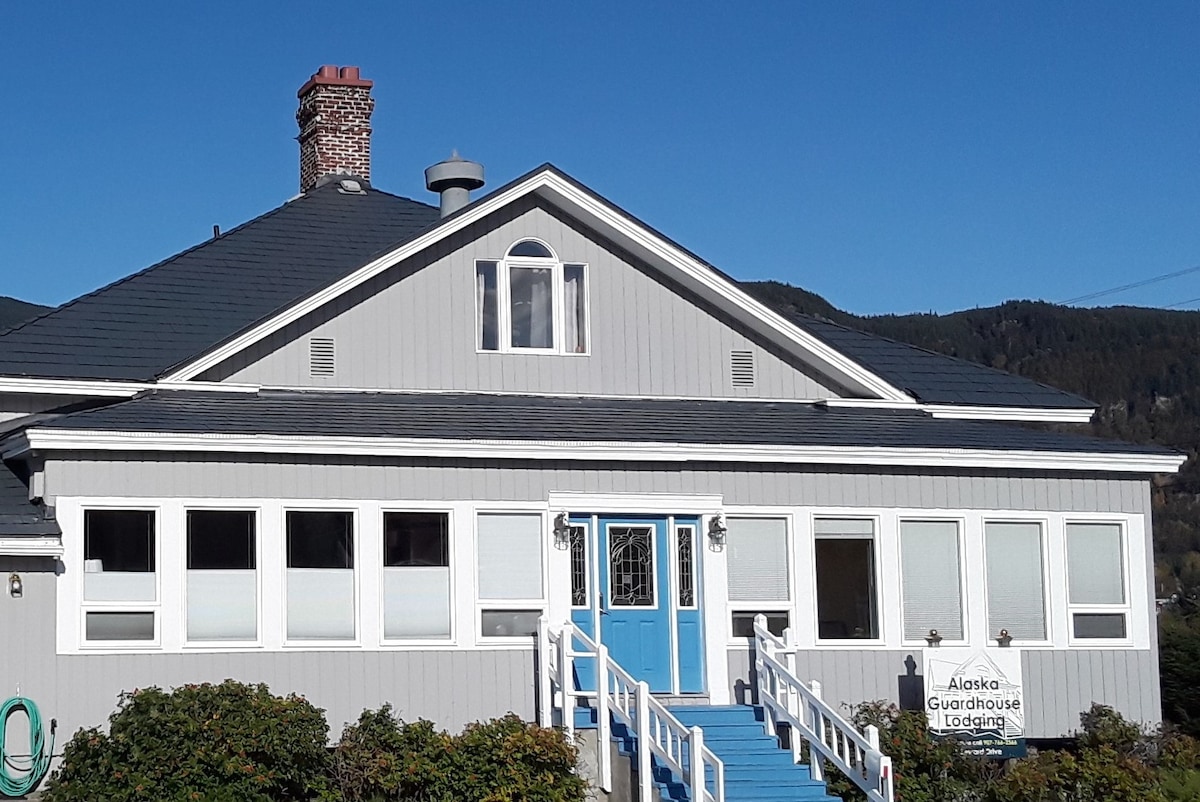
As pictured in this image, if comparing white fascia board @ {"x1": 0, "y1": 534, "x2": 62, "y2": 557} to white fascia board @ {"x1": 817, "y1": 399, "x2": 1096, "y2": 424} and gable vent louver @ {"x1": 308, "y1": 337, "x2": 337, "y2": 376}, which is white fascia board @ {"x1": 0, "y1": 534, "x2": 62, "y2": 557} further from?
white fascia board @ {"x1": 817, "y1": 399, "x2": 1096, "y2": 424}

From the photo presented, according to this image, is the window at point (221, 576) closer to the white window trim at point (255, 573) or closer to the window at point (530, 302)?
the white window trim at point (255, 573)

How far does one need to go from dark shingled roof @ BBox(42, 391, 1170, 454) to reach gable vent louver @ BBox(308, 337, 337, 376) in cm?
29

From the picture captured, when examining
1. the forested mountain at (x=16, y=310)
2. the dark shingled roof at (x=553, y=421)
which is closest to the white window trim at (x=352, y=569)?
the dark shingled roof at (x=553, y=421)

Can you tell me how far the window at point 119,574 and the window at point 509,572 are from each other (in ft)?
10.9

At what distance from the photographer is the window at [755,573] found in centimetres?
1931

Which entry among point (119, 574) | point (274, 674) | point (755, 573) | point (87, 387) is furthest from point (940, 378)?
point (119, 574)

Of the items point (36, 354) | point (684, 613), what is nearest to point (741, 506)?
point (684, 613)

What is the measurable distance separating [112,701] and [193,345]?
5106 millimetres

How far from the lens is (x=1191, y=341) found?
8394 centimetres

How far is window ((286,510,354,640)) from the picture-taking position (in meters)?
17.9

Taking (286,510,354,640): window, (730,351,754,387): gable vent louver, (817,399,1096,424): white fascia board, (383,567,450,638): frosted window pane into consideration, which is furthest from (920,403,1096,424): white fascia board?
(286,510,354,640): window

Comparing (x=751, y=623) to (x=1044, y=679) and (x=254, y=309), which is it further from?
(x=254, y=309)

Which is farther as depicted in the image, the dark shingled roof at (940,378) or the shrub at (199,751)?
the dark shingled roof at (940,378)

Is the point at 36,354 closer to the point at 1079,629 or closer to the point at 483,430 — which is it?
the point at 483,430
